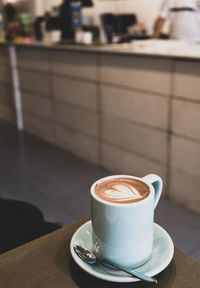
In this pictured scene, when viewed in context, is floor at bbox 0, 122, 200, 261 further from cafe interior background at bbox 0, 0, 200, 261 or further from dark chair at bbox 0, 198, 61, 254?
dark chair at bbox 0, 198, 61, 254

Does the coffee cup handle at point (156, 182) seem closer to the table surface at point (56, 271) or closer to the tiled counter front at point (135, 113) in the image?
the table surface at point (56, 271)

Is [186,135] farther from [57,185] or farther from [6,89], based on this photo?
[6,89]

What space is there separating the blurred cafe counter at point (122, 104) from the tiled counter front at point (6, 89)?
18 cm

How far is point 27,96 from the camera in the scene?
4340mm

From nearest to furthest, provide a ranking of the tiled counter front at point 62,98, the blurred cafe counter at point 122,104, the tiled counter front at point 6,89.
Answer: the blurred cafe counter at point 122,104
the tiled counter front at point 62,98
the tiled counter front at point 6,89

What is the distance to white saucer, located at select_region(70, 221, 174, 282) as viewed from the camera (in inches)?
26.6

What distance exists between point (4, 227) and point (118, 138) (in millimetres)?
1977

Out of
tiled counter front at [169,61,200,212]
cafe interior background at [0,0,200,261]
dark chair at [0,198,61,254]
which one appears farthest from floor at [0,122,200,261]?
dark chair at [0,198,61,254]

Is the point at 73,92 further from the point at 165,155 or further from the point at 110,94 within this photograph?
the point at 165,155

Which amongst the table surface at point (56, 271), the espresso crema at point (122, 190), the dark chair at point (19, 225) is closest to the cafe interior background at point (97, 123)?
the dark chair at point (19, 225)

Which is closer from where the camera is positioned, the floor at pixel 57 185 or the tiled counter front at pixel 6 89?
the floor at pixel 57 185

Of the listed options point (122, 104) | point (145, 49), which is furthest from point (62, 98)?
point (145, 49)

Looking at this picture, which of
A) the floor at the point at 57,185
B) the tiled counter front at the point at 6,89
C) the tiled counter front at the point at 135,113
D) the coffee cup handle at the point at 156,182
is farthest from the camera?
the tiled counter front at the point at 6,89

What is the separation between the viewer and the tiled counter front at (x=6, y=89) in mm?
4586
